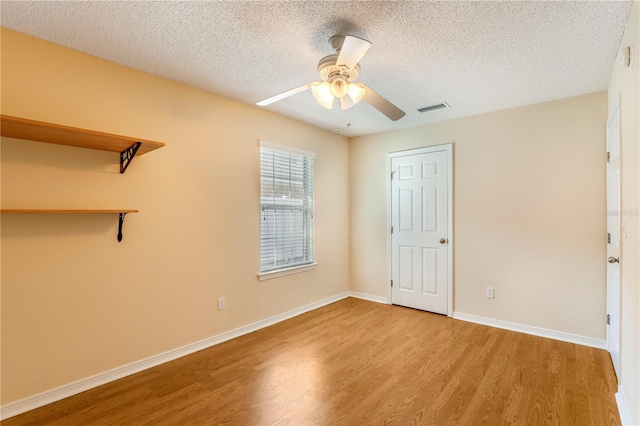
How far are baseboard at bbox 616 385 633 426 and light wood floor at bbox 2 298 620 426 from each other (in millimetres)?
38

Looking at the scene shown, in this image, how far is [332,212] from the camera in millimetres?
4469

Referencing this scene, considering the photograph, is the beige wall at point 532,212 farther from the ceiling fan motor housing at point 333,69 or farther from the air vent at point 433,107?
the ceiling fan motor housing at point 333,69

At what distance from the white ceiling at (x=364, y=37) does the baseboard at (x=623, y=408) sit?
2.32 metres

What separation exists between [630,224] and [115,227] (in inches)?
137

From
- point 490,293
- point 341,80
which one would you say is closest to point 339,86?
point 341,80

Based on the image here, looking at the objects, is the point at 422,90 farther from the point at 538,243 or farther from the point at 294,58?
the point at 538,243

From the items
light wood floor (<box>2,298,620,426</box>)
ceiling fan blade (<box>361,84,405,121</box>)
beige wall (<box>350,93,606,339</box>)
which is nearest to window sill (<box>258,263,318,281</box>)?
light wood floor (<box>2,298,620,426</box>)

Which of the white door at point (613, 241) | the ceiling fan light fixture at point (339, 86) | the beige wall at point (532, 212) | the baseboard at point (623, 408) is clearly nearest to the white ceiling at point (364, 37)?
the ceiling fan light fixture at point (339, 86)

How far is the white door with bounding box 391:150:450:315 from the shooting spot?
388cm

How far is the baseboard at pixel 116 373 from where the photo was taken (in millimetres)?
1984

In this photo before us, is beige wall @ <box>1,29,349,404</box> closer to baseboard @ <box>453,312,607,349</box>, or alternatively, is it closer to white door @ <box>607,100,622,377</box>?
baseboard @ <box>453,312,607,349</box>

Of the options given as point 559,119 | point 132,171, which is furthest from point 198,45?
point 559,119

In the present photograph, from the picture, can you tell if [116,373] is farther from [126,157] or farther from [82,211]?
[126,157]

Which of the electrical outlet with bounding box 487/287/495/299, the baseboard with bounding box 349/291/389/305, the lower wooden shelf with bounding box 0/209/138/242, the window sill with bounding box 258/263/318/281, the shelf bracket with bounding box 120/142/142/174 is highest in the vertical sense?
the shelf bracket with bounding box 120/142/142/174
